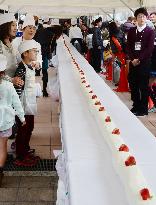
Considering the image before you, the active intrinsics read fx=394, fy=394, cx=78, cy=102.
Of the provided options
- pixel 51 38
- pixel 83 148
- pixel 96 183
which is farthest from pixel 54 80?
pixel 96 183

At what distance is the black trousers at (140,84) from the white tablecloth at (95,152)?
7.86 ft

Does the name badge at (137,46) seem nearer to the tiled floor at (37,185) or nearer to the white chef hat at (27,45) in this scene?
the tiled floor at (37,185)

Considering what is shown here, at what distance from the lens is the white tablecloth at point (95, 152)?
1.94m

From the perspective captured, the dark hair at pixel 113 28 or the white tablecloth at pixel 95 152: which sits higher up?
the dark hair at pixel 113 28

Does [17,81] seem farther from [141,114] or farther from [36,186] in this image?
[141,114]

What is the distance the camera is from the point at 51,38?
7.51m

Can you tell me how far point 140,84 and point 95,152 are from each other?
162 inches

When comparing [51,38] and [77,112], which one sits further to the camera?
[51,38]

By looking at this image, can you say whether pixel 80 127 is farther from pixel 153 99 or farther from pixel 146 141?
pixel 153 99

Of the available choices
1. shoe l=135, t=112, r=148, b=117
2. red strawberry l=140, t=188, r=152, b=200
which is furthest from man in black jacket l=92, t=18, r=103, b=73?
red strawberry l=140, t=188, r=152, b=200

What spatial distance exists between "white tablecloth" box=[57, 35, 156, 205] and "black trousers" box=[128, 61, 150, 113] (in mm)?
2395

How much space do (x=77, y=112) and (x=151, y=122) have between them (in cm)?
291

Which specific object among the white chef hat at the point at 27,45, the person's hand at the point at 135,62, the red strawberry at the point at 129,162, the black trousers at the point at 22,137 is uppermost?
the white chef hat at the point at 27,45

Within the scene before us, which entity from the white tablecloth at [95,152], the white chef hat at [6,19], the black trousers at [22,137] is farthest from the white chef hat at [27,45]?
the black trousers at [22,137]
